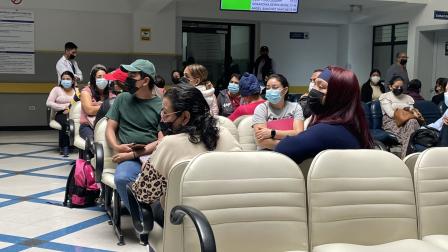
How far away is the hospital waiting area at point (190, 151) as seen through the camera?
2145 millimetres

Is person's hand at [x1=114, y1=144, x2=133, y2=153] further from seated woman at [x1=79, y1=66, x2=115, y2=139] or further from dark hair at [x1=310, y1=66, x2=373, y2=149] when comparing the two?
seated woman at [x1=79, y1=66, x2=115, y2=139]

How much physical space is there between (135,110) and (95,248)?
1.03 metres

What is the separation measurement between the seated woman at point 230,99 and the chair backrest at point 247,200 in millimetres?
4056

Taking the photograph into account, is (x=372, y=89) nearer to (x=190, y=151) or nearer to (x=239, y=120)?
(x=239, y=120)

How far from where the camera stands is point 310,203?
221 cm

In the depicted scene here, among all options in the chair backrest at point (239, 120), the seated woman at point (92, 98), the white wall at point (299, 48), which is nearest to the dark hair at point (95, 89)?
the seated woman at point (92, 98)

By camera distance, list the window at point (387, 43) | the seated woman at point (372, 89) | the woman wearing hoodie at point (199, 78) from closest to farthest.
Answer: the woman wearing hoodie at point (199, 78) → the seated woman at point (372, 89) → the window at point (387, 43)

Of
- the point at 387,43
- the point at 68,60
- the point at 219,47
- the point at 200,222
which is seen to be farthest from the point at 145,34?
the point at 200,222

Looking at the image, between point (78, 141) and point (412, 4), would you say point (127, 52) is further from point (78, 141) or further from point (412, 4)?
point (412, 4)

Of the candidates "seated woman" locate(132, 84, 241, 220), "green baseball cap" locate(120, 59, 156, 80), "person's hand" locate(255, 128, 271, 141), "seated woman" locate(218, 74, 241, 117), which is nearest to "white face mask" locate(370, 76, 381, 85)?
"seated woman" locate(218, 74, 241, 117)

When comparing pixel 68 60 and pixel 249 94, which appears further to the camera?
pixel 68 60

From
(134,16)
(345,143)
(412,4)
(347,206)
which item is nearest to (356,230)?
(347,206)

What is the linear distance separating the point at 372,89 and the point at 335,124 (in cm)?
689

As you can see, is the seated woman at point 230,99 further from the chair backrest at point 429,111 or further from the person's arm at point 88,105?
the chair backrest at point 429,111
